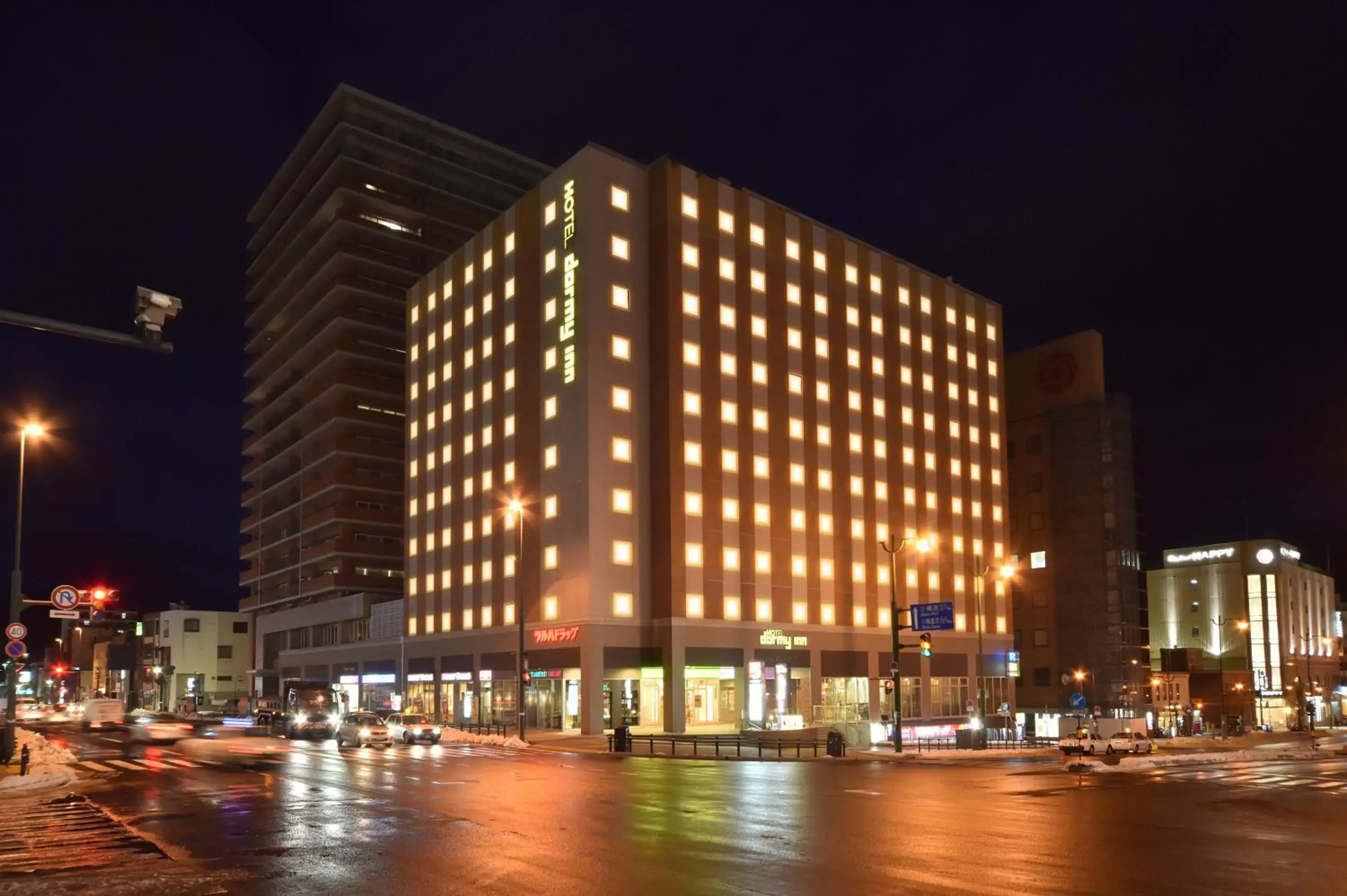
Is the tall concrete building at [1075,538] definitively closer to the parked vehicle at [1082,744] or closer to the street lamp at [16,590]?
the parked vehicle at [1082,744]

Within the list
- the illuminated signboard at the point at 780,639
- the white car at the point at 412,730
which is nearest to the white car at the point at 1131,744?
the illuminated signboard at the point at 780,639

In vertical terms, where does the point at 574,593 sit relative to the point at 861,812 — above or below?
above

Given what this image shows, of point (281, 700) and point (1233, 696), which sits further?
point (1233, 696)

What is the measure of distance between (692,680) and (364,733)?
24.6 meters

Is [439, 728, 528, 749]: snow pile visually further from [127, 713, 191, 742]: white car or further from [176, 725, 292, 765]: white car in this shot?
[127, 713, 191, 742]: white car

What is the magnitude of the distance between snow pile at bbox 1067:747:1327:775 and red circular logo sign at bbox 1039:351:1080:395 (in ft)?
189

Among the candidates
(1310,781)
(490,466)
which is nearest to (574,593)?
(490,466)

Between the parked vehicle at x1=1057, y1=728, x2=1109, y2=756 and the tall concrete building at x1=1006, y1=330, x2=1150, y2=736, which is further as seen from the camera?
the tall concrete building at x1=1006, y1=330, x2=1150, y2=736

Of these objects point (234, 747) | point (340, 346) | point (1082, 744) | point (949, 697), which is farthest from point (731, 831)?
point (340, 346)

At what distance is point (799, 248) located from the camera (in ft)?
274

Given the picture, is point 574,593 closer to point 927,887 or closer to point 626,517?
point 626,517

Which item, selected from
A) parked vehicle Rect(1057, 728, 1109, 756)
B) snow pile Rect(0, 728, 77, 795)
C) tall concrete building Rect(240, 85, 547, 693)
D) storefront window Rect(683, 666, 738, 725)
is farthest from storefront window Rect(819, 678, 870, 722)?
snow pile Rect(0, 728, 77, 795)

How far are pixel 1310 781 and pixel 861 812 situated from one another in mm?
19438

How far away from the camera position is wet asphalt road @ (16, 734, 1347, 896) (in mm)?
14562
